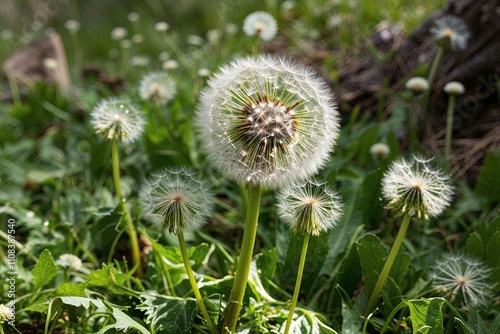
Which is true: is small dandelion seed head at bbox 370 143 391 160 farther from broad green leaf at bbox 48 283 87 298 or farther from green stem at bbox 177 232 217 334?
broad green leaf at bbox 48 283 87 298

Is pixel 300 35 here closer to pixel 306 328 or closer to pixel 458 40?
pixel 458 40

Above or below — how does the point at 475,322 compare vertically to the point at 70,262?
above

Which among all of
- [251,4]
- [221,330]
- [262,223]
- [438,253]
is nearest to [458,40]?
[438,253]

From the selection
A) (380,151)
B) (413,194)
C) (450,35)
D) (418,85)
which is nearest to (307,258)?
(413,194)

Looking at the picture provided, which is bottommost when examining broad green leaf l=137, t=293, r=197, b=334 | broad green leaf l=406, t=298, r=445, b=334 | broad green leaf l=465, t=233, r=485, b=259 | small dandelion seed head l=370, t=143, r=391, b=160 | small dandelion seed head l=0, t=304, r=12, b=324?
small dandelion seed head l=0, t=304, r=12, b=324

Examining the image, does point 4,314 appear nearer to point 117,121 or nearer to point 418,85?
point 117,121

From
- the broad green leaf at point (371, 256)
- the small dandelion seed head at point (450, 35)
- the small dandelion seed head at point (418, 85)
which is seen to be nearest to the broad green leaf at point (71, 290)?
the broad green leaf at point (371, 256)

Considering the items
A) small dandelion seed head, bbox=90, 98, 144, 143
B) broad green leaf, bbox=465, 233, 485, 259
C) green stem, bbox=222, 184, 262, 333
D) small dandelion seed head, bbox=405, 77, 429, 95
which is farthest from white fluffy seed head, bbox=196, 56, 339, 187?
small dandelion seed head, bbox=405, 77, 429, 95
